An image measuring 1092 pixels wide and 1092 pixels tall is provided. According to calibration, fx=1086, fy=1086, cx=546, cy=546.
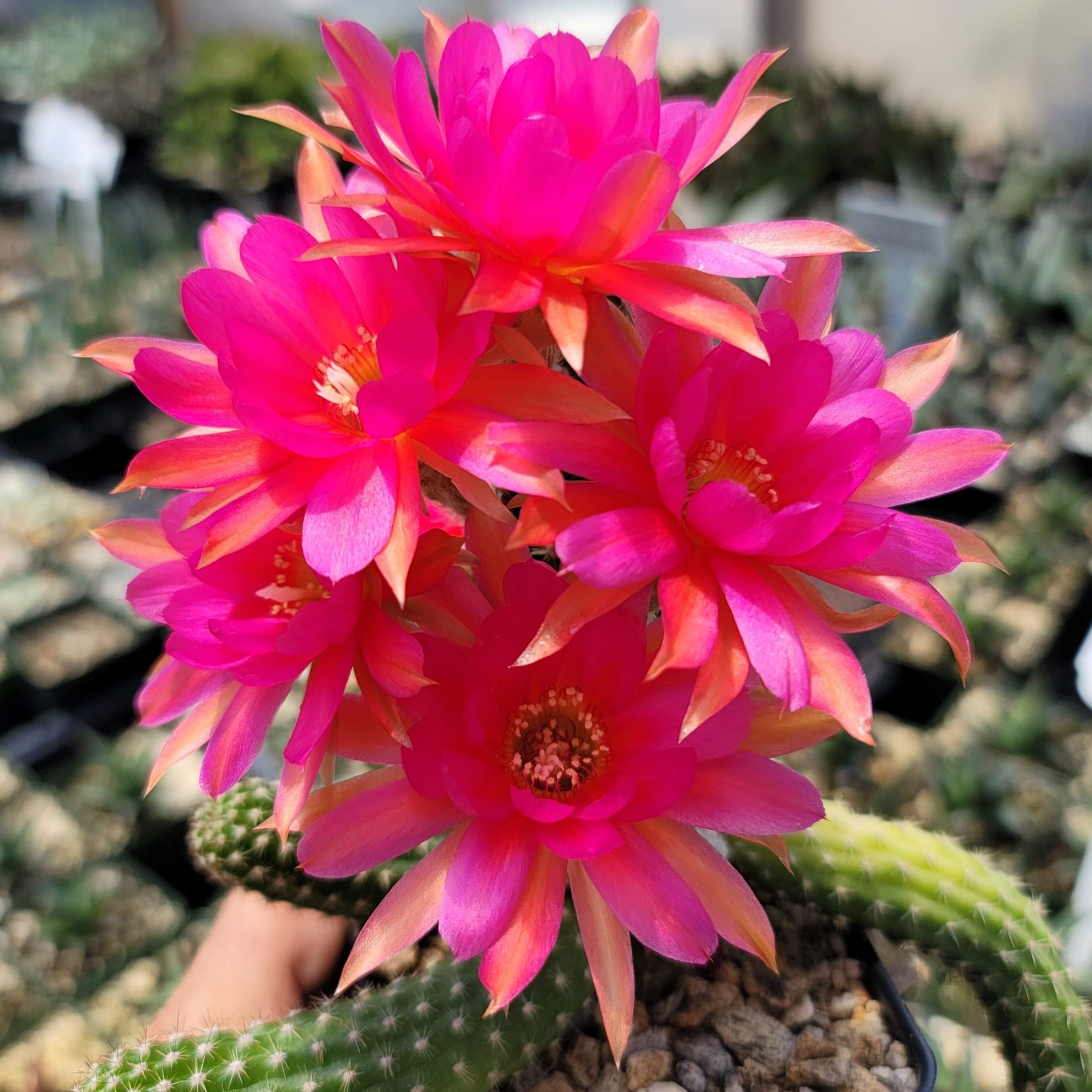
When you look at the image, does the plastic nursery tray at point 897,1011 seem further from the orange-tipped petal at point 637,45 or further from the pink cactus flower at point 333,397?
the orange-tipped petal at point 637,45

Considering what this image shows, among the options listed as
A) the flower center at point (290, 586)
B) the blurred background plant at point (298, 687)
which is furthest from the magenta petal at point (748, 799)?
the blurred background plant at point (298, 687)

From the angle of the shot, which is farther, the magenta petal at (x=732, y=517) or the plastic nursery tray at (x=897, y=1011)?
the plastic nursery tray at (x=897, y=1011)

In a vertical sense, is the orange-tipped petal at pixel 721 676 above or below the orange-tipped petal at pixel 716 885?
above

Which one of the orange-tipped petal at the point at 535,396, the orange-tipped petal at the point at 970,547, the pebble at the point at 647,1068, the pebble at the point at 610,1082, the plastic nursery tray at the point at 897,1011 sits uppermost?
the orange-tipped petal at the point at 535,396

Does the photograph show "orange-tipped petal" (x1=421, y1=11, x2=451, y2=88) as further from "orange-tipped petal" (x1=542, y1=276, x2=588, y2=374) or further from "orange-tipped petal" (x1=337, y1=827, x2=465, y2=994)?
"orange-tipped petal" (x1=337, y1=827, x2=465, y2=994)

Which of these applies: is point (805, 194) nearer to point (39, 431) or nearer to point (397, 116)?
point (39, 431)

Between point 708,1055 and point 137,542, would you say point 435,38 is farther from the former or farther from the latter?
point 708,1055
